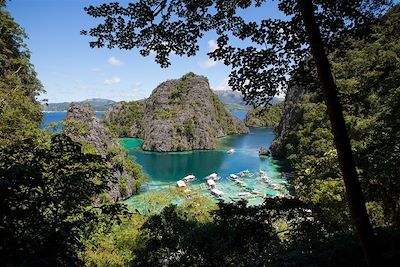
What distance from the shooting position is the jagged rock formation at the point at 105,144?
39.8 metres

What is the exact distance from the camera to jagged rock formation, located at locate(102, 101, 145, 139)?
124 metres

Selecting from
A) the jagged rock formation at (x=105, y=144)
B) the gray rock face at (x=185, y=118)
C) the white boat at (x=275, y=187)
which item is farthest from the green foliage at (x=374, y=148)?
the gray rock face at (x=185, y=118)

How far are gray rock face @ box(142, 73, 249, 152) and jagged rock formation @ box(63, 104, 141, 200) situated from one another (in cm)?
3941

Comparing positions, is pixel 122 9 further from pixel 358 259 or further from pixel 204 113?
pixel 204 113

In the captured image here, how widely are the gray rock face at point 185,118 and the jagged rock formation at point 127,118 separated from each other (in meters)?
9.76

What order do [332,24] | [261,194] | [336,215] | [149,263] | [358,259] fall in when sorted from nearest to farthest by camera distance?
[332,24], [358,259], [149,263], [336,215], [261,194]

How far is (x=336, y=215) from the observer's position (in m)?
14.5

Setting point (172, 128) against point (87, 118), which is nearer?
point (87, 118)

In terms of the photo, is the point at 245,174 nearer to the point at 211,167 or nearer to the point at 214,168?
the point at 214,168

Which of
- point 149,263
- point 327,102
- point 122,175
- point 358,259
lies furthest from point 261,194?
point 327,102

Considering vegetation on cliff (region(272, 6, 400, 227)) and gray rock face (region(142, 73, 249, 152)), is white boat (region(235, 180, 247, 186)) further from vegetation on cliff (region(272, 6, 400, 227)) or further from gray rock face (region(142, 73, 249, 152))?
gray rock face (region(142, 73, 249, 152))

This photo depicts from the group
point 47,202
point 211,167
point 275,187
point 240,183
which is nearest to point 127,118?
point 211,167

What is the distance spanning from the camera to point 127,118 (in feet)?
423

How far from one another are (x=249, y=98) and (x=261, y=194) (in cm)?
3570
